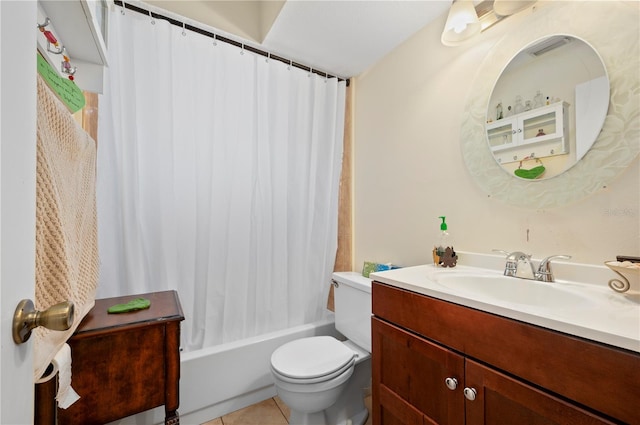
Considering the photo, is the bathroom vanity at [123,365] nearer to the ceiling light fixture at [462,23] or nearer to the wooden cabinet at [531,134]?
the wooden cabinet at [531,134]

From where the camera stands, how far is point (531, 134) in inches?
43.6

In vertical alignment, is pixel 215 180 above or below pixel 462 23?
below

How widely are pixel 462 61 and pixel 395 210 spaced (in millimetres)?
858

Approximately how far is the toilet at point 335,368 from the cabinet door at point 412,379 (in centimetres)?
27

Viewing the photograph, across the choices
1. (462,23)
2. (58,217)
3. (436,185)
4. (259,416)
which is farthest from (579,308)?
(259,416)

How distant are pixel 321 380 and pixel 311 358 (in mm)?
166

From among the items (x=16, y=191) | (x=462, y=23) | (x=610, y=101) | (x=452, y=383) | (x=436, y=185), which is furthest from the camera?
(x=436, y=185)

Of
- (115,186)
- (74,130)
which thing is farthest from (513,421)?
(115,186)

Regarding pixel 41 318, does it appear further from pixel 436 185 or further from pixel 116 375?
pixel 436 185

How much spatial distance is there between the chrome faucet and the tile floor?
116 cm

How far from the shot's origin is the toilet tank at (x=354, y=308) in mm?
1494

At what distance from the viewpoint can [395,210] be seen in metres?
1.71

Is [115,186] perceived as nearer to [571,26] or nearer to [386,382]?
[386,382]

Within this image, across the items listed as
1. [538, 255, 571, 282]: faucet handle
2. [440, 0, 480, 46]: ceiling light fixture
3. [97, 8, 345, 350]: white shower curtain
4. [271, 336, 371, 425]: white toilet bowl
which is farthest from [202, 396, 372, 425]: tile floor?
[440, 0, 480, 46]: ceiling light fixture
